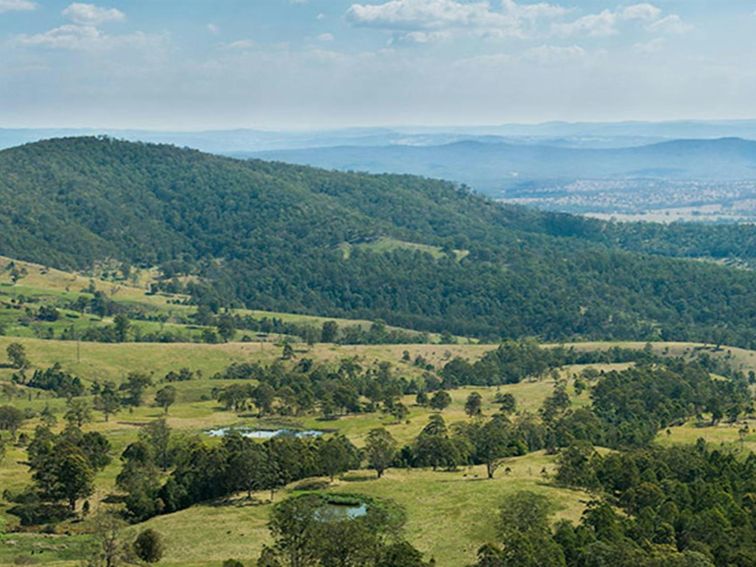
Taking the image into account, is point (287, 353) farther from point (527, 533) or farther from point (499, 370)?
point (527, 533)

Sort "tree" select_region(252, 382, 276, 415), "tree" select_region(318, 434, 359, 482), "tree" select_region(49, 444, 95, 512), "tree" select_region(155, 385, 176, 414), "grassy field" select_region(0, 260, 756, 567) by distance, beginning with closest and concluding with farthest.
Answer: "grassy field" select_region(0, 260, 756, 567), "tree" select_region(49, 444, 95, 512), "tree" select_region(318, 434, 359, 482), "tree" select_region(252, 382, 276, 415), "tree" select_region(155, 385, 176, 414)

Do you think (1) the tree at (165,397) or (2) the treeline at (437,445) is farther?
(1) the tree at (165,397)

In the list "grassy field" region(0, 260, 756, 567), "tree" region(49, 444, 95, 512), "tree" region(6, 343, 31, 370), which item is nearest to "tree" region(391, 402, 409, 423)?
"grassy field" region(0, 260, 756, 567)

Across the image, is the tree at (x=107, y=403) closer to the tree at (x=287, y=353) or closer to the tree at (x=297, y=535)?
the tree at (x=287, y=353)

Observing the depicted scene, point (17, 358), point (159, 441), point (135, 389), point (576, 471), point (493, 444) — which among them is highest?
point (493, 444)

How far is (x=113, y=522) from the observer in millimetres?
68812

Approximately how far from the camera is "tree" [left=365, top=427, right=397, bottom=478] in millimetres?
98250

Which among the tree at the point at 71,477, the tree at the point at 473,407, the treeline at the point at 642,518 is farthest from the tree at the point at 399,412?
the tree at the point at 71,477

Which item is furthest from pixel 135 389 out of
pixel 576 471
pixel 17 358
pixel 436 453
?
pixel 576 471

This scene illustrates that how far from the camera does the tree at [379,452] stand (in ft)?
322

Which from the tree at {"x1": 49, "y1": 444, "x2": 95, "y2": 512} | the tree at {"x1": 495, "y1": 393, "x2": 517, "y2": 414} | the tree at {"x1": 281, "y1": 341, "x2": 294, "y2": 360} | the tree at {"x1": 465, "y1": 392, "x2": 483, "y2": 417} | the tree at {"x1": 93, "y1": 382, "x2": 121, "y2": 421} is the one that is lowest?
the tree at {"x1": 281, "y1": 341, "x2": 294, "y2": 360}

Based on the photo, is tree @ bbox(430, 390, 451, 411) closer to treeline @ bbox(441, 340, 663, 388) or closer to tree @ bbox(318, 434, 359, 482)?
treeline @ bbox(441, 340, 663, 388)

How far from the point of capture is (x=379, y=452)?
98062 mm

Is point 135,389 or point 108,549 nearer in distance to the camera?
point 108,549
